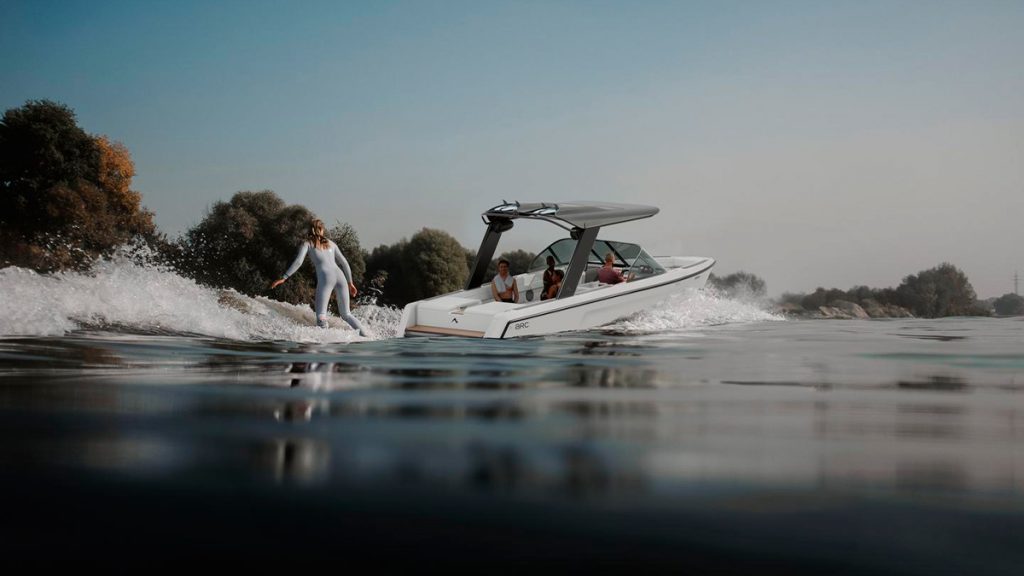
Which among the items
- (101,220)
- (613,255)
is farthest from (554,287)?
(101,220)

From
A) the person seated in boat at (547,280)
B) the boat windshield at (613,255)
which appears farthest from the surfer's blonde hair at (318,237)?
the boat windshield at (613,255)

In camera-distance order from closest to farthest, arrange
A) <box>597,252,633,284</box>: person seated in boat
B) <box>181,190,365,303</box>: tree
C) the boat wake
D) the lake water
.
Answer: the lake water, the boat wake, <box>597,252,633,284</box>: person seated in boat, <box>181,190,365,303</box>: tree

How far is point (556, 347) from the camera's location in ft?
41.4

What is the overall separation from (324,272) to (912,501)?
1164cm

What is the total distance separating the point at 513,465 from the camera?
392cm

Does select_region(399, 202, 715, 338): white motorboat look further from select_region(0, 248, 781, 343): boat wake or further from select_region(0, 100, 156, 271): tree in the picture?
select_region(0, 100, 156, 271): tree

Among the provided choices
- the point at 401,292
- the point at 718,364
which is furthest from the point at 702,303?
the point at 401,292

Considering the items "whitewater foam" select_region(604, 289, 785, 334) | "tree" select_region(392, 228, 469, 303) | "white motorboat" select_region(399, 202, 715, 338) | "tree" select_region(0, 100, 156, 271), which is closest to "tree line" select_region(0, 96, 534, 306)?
"tree" select_region(0, 100, 156, 271)

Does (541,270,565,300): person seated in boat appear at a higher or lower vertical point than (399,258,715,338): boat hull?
higher

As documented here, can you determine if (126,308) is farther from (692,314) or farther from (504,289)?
(692,314)

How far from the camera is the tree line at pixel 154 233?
42969 mm

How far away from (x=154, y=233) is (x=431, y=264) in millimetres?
19790

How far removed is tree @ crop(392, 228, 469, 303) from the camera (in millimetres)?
63344

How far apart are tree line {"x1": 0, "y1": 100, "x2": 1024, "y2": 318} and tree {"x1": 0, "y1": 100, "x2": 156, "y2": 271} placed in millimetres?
49
